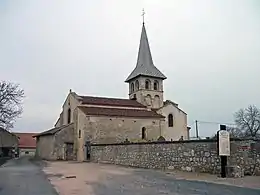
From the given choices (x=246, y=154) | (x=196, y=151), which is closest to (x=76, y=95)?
(x=196, y=151)

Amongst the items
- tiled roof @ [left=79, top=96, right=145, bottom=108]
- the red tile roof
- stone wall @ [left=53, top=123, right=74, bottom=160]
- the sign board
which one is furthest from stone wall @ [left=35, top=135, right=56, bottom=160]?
the red tile roof

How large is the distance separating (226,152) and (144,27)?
154 feet

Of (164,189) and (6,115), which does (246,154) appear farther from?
(6,115)

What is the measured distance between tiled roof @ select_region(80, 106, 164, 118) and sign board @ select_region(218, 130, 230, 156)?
94.2 feet

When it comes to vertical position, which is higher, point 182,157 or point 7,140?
point 7,140

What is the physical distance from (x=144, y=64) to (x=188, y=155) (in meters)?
38.8

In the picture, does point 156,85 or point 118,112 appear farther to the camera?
point 156,85

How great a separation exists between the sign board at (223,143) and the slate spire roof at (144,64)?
38079 millimetres

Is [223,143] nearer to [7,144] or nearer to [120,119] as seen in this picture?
[120,119]

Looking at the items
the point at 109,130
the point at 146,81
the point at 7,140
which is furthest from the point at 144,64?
the point at 7,140

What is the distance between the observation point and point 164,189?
1191 cm

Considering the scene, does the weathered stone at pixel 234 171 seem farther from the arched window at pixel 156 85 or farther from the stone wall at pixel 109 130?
the arched window at pixel 156 85

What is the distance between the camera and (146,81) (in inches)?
2162

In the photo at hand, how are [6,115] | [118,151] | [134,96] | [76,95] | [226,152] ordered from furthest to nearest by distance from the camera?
[134,96] < [76,95] < [6,115] < [118,151] < [226,152]
